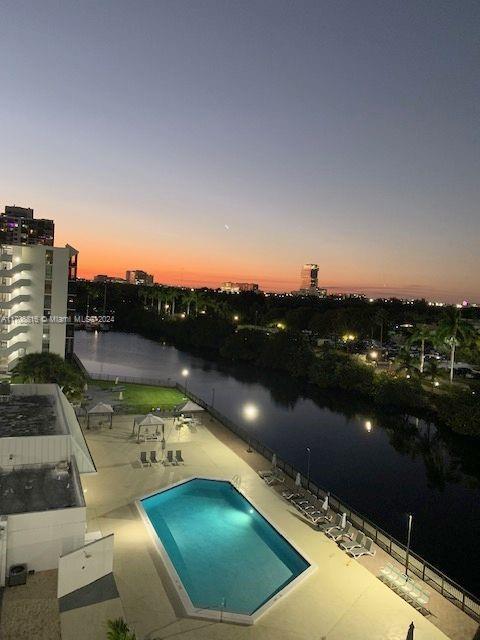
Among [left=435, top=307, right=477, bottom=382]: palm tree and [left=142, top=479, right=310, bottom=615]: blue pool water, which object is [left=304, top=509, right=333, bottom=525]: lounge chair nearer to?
[left=142, top=479, right=310, bottom=615]: blue pool water

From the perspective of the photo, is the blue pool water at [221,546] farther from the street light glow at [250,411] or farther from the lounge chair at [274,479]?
the street light glow at [250,411]

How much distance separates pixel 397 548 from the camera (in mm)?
17797

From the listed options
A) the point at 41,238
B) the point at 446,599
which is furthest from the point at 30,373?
the point at 41,238

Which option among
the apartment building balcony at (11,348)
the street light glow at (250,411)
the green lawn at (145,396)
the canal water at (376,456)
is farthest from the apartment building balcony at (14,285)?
the street light glow at (250,411)

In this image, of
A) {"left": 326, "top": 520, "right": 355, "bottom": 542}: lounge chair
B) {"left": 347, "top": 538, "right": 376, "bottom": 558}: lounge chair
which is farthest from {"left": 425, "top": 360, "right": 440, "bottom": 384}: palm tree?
{"left": 347, "top": 538, "right": 376, "bottom": 558}: lounge chair

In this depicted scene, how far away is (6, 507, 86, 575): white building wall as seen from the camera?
1435cm

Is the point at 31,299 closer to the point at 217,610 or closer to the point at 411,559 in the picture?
the point at 217,610

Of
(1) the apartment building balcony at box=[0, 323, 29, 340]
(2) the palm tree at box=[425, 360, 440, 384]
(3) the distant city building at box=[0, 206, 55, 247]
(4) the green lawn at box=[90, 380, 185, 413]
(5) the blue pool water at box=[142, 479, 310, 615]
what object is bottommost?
(5) the blue pool water at box=[142, 479, 310, 615]

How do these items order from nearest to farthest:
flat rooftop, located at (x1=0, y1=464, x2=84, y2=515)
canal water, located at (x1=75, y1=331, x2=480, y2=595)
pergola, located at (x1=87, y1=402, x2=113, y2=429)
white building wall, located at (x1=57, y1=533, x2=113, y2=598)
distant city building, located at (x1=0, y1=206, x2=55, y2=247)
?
white building wall, located at (x1=57, y1=533, x2=113, y2=598) < flat rooftop, located at (x1=0, y1=464, x2=84, y2=515) < canal water, located at (x1=75, y1=331, x2=480, y2=595) < pergola, located at (x1=87, y1=402, x2=113, y2=429) < distant city building, located at (x1=0, y1=206, x2=55, y2=247)

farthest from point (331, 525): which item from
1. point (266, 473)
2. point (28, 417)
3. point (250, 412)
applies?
point (250, 412)

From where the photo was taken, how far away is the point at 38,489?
16422 mm

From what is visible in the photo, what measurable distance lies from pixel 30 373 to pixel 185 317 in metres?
76.2

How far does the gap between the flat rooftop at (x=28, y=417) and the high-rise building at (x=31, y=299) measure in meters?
24.1

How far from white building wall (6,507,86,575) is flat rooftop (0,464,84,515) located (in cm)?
38
